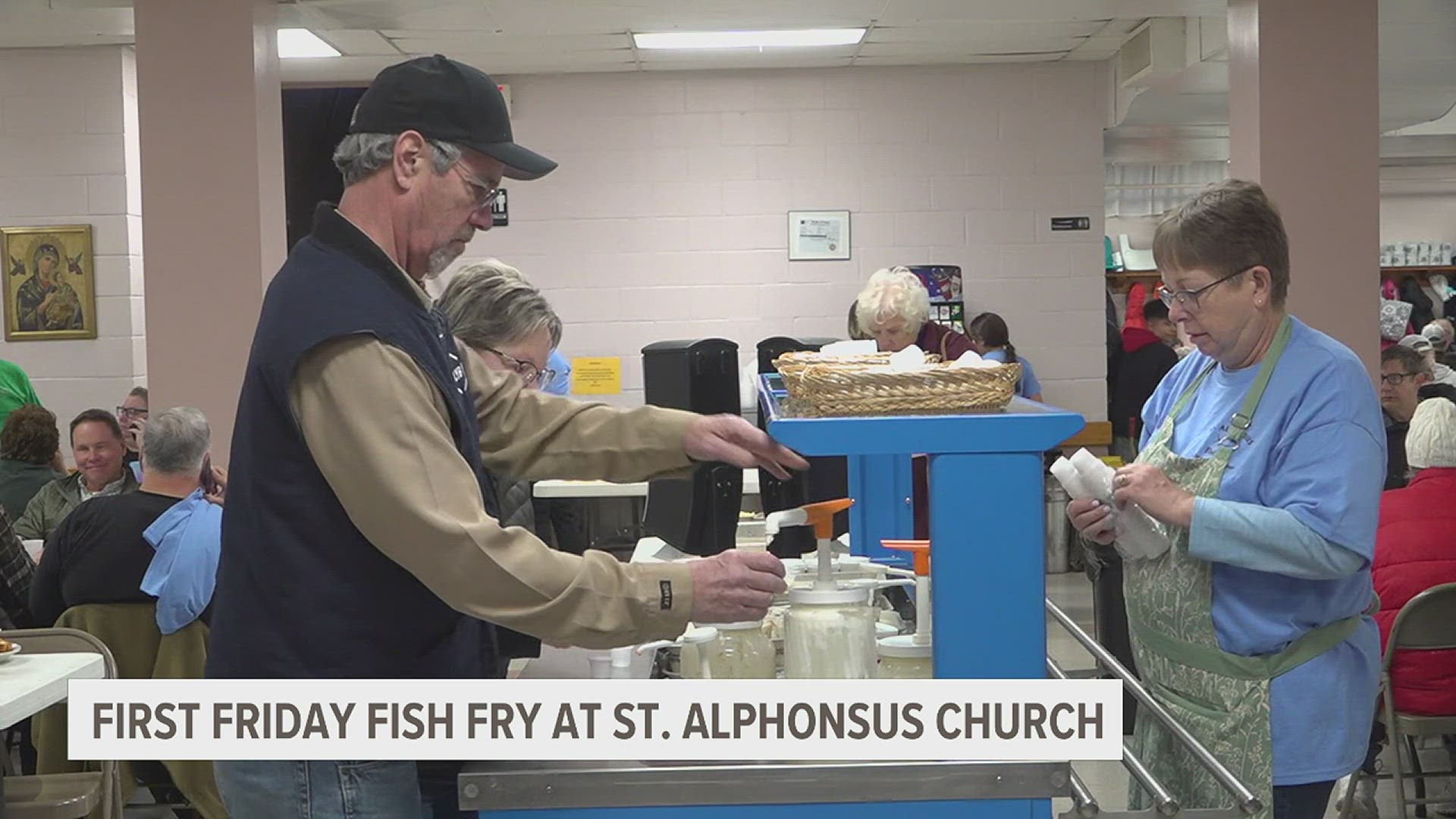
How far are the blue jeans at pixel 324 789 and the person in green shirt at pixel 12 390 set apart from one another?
628 centimetres

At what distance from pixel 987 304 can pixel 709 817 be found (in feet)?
25.3

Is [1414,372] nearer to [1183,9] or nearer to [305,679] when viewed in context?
[1183,9]

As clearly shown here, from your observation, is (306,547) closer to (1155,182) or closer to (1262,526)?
(1262,526)

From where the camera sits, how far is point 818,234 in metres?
9.09

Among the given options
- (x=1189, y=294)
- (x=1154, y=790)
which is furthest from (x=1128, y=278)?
(x=1154, y=790)

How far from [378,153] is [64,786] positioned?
2517mm

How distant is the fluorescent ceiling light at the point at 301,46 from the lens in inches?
312

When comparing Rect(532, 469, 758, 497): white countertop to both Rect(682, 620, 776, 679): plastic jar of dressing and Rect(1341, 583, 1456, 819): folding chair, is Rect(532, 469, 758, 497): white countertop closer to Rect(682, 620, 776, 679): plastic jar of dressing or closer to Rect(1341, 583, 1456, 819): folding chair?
Rect(1341, 583, 1456, 819): folding chair

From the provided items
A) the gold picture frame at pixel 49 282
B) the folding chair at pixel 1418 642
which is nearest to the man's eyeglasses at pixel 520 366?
the folding chair at pixel 1418 642

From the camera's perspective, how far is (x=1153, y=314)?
1047 cm

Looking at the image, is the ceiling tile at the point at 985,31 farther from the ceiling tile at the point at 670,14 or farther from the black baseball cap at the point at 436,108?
the black baseball cap at the point at 436,108

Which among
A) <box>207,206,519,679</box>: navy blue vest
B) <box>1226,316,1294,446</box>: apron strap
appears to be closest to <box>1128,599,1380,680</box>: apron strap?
<box>1226,316,1294,446</box>: apron strap

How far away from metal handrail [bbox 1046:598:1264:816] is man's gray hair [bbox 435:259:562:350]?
3.69 feet

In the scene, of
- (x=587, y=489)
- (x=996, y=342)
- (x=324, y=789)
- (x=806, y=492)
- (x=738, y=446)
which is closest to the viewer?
(x=324, y=789)
